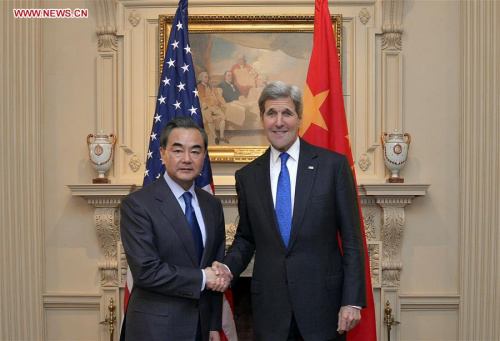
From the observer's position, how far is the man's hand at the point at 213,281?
293 cm

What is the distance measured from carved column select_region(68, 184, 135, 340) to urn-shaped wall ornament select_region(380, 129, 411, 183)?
5.99 feet

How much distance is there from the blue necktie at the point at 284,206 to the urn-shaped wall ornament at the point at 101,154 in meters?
2.02

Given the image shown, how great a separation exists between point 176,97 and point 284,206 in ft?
4.81

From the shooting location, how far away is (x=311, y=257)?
3041 mm

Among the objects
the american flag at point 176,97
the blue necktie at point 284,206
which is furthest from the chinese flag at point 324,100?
the blue necktie at point 284,206

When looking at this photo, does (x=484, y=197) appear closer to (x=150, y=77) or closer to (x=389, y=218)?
(x=389, y=218)

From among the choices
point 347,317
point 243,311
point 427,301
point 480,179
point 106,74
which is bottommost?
point 243,311

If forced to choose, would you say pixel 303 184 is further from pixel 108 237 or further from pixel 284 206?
pixel 108 237

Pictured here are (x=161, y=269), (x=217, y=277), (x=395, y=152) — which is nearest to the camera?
(x=161, y=269)

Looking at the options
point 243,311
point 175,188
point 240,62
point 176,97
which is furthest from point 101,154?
point 175,188

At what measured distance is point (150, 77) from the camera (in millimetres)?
5016

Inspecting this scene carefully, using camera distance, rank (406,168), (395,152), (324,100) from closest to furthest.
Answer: (324,100) < (395,152) < (406,168)

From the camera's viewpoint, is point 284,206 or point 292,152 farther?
point 292,152

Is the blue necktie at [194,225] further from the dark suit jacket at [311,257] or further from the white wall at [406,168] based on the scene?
the white wall at [406,168]
